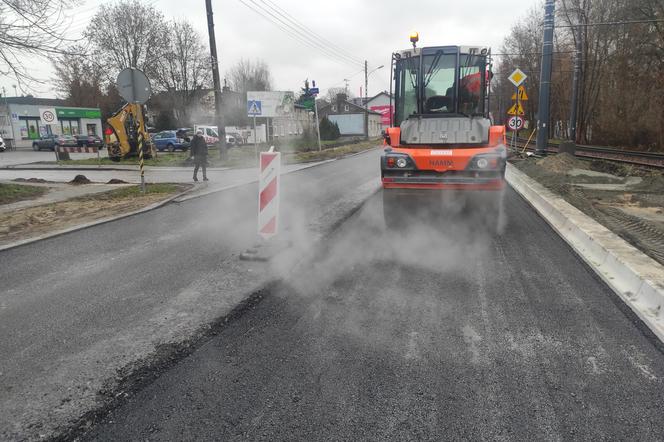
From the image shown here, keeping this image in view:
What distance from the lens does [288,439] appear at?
2264mm

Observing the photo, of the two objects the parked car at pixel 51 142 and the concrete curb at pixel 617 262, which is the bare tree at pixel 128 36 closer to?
the parked car at pixel 51 142

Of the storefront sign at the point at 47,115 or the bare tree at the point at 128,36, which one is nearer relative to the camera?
the storefront sign at the point at 47,115

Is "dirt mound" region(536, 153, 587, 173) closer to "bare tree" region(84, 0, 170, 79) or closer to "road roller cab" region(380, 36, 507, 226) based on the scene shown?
"road roller cab" region(380, 36, 507, 226)

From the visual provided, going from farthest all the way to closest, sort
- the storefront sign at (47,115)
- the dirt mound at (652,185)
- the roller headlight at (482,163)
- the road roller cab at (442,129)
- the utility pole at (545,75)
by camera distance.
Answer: the storefront sign at (47,115), the utility pole at (545,75), the dirt mound at (652,185), the road roller cab at (442,129), the roller headlight at (482,163)

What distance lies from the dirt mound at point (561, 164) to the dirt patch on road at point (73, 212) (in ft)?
38.7

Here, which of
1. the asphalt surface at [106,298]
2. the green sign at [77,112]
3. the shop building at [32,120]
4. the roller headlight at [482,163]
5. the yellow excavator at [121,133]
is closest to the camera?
the asphalt surface at [106,298]

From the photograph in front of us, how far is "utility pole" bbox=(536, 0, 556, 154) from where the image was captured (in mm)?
15788

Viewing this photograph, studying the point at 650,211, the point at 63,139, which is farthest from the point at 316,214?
the point at 63,139

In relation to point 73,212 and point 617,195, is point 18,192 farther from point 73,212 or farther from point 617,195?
point 617,195

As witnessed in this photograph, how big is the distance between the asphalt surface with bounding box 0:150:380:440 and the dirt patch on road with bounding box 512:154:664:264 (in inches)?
171

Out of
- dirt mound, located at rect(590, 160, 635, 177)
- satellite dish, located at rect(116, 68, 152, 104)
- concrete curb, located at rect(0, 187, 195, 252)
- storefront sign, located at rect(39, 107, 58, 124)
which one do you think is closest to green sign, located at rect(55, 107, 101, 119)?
storefront sign, located at rect(39, 107, 58, 124)

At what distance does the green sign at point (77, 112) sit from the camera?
50094 mm

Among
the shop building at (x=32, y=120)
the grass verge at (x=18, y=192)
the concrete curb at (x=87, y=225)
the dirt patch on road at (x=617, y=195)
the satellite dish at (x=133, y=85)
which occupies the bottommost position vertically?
the dirt patch on road at (x=617, y=195)

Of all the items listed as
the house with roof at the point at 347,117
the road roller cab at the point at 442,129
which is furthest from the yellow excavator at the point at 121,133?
the house with roof at the point at 347,117
